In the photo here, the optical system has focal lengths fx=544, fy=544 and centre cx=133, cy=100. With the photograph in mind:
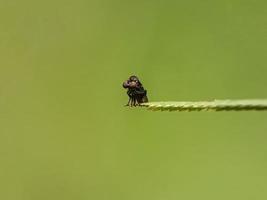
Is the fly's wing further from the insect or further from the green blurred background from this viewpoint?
the green blurred background

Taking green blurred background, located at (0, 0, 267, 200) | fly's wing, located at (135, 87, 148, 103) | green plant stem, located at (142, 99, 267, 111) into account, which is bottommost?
green plant stem, located at (142, 99, 267, 111)

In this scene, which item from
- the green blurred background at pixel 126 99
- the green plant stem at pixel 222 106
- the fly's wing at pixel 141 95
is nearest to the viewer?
the green plant stem at pixel 222 106

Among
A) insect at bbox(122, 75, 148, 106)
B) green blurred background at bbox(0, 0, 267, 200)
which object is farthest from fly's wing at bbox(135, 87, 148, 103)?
green blurred background at bbox(0, 0, 267, 200)

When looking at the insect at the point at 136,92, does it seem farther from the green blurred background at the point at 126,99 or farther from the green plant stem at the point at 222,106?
the green blurred background at the point at 126,99

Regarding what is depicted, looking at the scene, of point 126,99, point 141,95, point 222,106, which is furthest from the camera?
point 126,99

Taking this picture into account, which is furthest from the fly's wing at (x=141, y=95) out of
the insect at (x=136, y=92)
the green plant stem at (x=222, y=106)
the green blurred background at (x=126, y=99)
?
the green blurred background at (x=126, y=99)

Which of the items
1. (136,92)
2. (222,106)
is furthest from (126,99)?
(222,106)

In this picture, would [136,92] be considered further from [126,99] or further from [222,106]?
[126,99]

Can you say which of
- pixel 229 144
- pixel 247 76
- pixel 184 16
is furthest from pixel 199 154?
pixel 184 16
